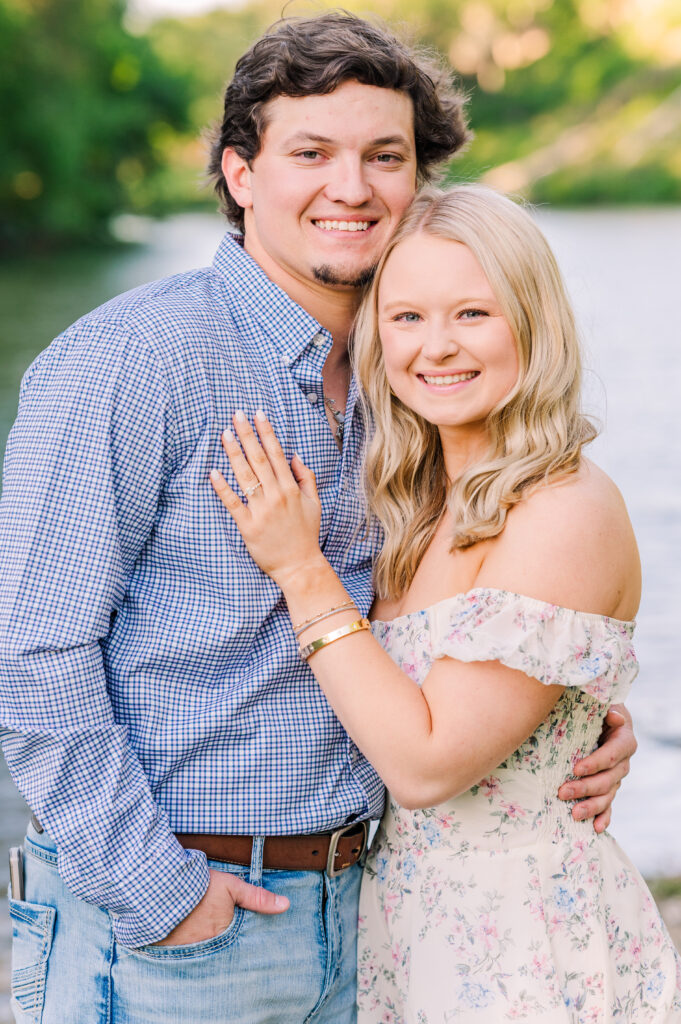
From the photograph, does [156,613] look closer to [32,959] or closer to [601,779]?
[32,959]

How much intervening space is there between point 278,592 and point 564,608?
1.69ft

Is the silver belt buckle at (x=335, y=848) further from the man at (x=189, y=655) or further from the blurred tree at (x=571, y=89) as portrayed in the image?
the blurred tree at (x=571, y=89)

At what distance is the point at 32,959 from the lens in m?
2.08

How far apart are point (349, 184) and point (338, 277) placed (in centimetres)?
19

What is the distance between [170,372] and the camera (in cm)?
200

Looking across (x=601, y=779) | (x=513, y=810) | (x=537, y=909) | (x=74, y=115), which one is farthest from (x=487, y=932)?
(x=74, y=115)

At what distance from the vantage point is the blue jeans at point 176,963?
→ 2.01 m

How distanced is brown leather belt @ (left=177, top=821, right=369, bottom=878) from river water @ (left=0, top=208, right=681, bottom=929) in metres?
0.96

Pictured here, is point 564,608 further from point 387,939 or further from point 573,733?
point 387,939

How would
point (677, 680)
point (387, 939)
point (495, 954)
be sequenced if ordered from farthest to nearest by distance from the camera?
point (677, 680), point (387, 939), point (495, 954)

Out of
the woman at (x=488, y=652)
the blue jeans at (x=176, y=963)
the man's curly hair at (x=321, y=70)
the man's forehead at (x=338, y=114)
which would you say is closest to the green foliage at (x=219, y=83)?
the man's curly hair at (x=321, y=70)

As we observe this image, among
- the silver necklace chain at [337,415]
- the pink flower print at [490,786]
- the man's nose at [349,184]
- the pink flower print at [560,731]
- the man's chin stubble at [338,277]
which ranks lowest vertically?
the pink flower print at [490,786]

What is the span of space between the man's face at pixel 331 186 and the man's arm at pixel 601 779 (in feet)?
3.47

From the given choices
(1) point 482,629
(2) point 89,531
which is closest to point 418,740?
(1) point 482,629
